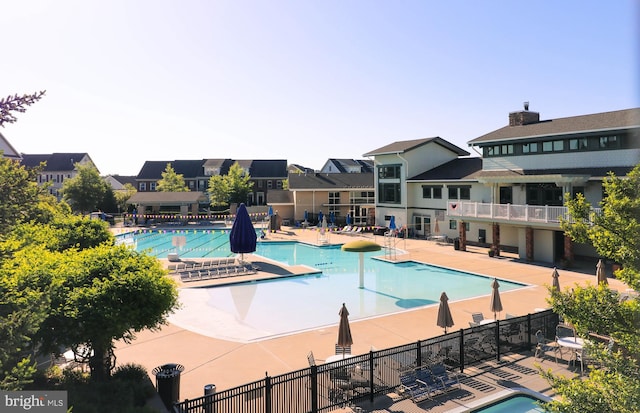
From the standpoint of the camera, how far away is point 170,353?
44.1 ft

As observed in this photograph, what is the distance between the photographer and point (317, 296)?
845 inches

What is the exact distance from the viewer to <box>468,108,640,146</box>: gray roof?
2555 cm

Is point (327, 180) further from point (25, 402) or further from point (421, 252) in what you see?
point (25, 402)

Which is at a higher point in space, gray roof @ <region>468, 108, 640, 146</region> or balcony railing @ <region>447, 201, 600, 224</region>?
gray roof @ <region>468, 108, 640, 146</region>

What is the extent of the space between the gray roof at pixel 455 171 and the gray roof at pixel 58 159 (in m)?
76.2

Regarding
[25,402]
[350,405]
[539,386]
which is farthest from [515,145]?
[25,402]

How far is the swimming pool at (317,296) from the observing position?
55.4 feet

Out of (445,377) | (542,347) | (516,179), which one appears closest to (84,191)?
(516,179)

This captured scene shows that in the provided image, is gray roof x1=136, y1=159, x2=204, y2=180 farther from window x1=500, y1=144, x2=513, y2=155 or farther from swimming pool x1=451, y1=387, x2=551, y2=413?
swimming pool x1=451, y1=387, x2=551, y2=413

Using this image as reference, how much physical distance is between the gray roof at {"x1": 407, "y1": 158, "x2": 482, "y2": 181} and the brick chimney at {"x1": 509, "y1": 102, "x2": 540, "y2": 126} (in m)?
4.91

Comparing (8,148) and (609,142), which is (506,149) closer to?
(609,142)

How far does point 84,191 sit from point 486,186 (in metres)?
54.9

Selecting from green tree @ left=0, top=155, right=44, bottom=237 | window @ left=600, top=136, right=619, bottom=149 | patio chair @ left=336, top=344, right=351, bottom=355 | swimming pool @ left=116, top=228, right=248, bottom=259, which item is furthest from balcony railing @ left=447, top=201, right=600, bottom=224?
green tree @ left=0, top=155, right=44, bottom=237

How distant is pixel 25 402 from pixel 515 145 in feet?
104
